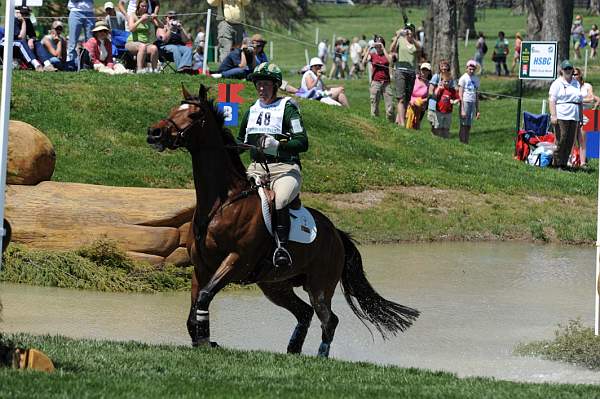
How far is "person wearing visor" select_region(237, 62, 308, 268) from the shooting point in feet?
34.9

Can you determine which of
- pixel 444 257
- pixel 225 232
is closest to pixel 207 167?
pixel 225 232

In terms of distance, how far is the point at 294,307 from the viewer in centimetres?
1132

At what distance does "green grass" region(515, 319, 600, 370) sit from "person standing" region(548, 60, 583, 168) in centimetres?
1284

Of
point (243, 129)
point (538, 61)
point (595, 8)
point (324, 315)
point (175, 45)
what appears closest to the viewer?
point (243, 129)

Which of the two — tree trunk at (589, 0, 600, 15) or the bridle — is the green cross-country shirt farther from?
tree trunk at (589, 0, 600, 15)

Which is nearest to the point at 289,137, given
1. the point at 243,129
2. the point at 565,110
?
the point at 243,129

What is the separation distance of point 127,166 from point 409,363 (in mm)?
9329

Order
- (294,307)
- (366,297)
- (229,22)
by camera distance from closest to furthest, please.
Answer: (294,307) → (366,297) → (229,22)

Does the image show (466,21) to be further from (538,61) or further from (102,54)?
(102,54)

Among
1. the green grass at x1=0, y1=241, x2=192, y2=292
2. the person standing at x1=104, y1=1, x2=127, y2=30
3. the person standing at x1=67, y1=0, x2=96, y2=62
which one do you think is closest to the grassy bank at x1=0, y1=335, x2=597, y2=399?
the green grass at x1=0, y1=241, x2=192, y2=292

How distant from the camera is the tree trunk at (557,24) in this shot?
35906 mm

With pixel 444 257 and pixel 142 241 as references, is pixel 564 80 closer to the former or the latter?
pixel 444 257

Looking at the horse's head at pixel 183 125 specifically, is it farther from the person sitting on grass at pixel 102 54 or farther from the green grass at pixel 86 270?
the person sitting on grass at pixel 102 54

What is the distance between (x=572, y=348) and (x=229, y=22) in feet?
49.8
